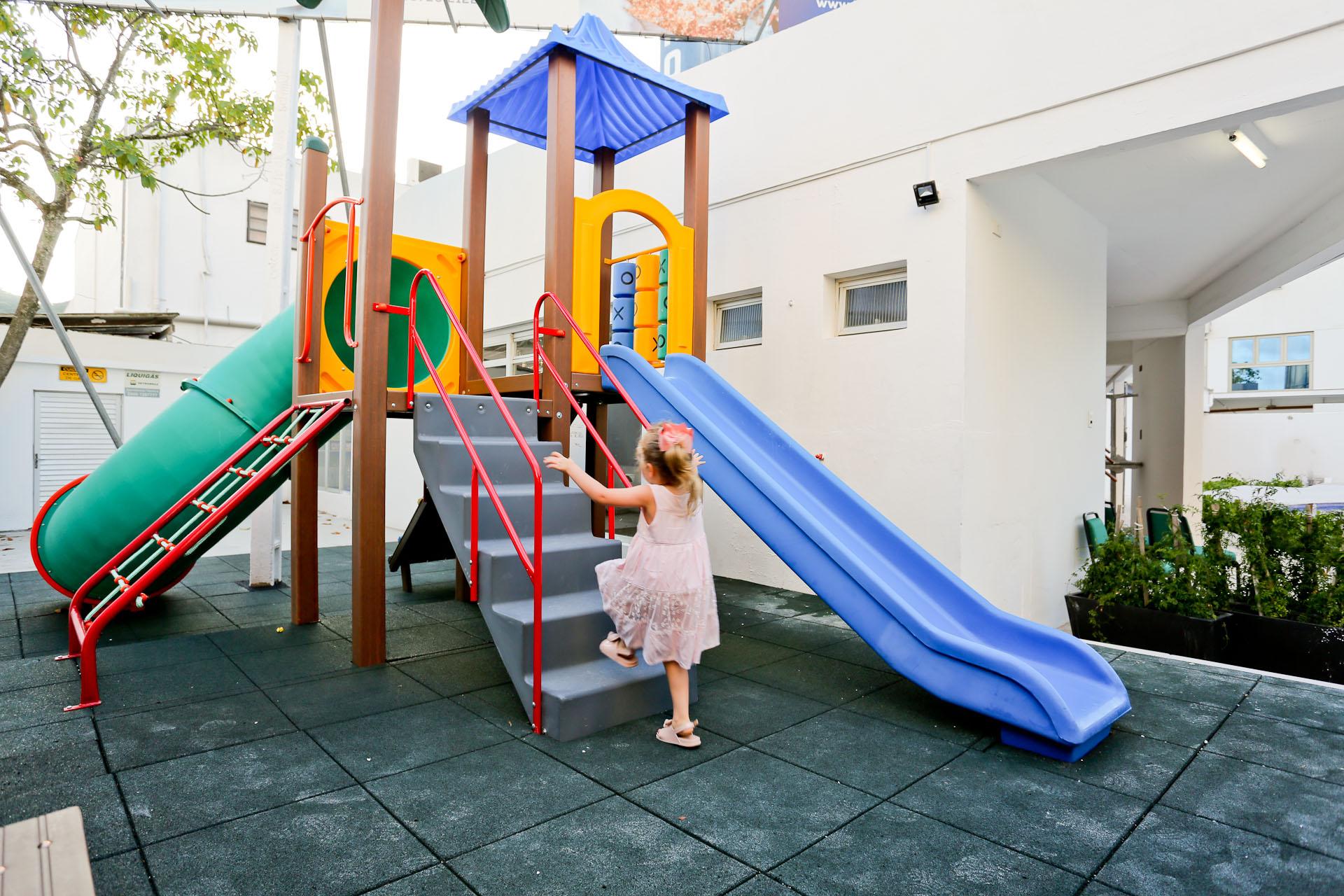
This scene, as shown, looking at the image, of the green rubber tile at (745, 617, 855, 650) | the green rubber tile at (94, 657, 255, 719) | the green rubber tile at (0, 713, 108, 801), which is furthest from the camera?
the green rubber tile at (745, 617, 855, 650)

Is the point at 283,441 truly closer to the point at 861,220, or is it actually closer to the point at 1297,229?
the point at 861,220

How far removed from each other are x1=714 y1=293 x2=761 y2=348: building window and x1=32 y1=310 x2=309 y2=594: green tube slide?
385 centimetres

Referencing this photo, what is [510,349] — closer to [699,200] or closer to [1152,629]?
[699,200]

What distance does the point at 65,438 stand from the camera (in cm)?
1102

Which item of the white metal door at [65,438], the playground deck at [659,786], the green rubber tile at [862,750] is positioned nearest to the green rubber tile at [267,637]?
the playground deck at [659,786]

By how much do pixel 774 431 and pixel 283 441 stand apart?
133 inches

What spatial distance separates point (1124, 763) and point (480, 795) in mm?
2594

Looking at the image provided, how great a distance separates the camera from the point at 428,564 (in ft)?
26.8

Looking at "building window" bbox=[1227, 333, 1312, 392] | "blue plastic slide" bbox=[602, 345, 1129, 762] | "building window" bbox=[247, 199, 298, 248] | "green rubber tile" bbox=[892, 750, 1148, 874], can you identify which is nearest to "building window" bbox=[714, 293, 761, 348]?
"blue plastic slide" bbox=[602, 345, 1129, 762]

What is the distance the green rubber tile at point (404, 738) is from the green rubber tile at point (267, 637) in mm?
1616

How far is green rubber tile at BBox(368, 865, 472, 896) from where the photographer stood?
2.09 m

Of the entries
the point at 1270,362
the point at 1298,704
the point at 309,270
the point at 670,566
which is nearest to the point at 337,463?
the point at 309,270

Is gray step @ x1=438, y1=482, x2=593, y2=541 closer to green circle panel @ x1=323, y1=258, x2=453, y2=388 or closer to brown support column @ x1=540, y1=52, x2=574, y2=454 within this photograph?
brown support column @ x1=540, y1=52, x2=574, y2=454

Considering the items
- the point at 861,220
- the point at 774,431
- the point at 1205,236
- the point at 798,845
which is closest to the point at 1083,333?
the point at 1205,236
